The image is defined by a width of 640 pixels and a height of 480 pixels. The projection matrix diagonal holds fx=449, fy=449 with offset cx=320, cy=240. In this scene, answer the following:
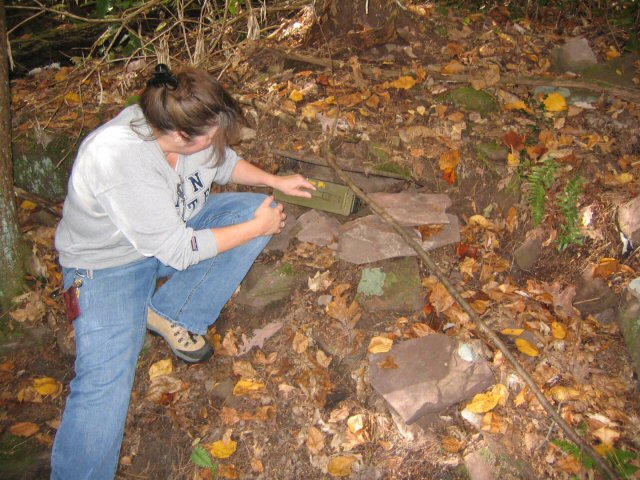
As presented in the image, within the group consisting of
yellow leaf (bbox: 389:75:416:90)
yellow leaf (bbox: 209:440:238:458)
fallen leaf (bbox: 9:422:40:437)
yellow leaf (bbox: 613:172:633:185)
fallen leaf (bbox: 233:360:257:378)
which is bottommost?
fallen leaf (bbox: 9:422:40:437)

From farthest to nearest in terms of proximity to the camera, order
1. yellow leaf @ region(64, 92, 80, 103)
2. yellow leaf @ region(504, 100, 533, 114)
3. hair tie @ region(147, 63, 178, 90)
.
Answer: yellow leaf @ region(64, 92, 80, 103)
yellow leaf @ region(504, 100, 533, 114)
hair tie @ region(147, 63, 178, 90)

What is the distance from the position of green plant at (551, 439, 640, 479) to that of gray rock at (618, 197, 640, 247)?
4.44 ft

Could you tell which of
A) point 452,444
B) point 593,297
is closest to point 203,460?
point 452,444

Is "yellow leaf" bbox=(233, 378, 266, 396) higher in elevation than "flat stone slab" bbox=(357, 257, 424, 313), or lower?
lower

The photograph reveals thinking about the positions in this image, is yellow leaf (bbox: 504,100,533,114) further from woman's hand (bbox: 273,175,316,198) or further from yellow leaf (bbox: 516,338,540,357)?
yellow leaf (bbox: 516,338,540,357)

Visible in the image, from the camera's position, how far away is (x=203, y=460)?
2.55 meters

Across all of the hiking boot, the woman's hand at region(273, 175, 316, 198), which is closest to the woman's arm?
the woman's hand at region(273, 175, 316, 198)

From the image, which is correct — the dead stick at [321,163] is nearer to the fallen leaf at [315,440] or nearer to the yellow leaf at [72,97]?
the fallen leaf at [315,440]

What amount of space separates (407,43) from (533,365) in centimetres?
310

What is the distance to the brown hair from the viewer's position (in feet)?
6.84

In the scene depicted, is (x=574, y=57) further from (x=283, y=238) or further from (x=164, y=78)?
(x=164, y=78)

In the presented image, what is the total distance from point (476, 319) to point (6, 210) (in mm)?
3188

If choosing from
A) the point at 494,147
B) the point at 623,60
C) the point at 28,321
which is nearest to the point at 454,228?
the point at 494,147

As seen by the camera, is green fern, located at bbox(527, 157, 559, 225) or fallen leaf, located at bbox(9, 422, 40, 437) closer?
fallen leaf, located at bbox(9, 422, 40, 437)
